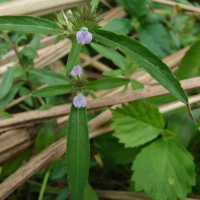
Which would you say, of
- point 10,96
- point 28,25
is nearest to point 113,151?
point 10,96

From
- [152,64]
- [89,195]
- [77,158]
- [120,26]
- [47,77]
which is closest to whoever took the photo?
[152,64]

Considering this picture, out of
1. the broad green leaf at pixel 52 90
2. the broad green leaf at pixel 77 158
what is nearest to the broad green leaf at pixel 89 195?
the broad green leaf at pixel 77 158

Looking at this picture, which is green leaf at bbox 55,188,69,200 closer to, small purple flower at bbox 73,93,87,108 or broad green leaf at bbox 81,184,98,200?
broad green leaf at bbox 81,184,98,200

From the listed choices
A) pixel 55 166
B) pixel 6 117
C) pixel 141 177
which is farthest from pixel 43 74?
pixel 141 177

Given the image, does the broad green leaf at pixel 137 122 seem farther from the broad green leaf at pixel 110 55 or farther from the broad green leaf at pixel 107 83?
the broad green leaf at pixel 110 55

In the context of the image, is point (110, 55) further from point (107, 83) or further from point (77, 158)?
point (77, 158)
